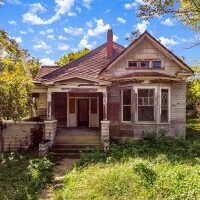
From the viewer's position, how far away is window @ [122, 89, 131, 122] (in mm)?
22016

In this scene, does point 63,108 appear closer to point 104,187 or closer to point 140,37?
point 140,37

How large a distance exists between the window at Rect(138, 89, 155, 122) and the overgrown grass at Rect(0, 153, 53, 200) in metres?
7.46

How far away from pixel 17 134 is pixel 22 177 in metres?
6.91

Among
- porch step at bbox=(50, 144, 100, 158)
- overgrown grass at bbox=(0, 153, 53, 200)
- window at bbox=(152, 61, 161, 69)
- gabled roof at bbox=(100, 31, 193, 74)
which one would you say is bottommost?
overgrown grass at bbox=(0, 153, 53, 200)

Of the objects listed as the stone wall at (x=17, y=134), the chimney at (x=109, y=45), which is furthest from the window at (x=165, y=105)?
the stone wall at (x=17, y=134)

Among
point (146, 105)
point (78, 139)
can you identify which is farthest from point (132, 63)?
point (78, 139)

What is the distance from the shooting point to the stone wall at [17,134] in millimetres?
20578

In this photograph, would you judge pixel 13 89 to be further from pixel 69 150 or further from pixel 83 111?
pixel 83 111

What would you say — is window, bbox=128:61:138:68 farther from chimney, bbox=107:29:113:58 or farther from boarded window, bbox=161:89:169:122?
chimney, bbox=107:29:113:58

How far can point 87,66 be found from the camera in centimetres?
2391

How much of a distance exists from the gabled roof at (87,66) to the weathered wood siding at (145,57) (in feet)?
5.08

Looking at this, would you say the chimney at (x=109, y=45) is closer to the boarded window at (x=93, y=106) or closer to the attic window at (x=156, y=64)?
the boarded window at (x=93, y=106)

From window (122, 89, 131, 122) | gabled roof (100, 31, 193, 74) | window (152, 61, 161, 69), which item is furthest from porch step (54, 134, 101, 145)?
window (152, 61, 161, 69)

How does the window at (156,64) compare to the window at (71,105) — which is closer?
the window at (156,64)
